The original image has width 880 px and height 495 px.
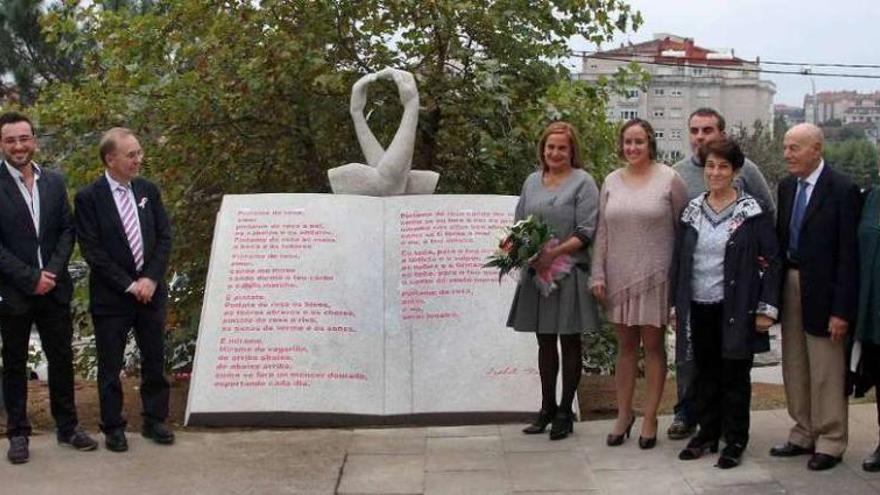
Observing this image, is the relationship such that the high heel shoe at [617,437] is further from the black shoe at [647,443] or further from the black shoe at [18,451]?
the black shoe at [18,451]

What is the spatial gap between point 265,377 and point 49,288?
1.37 metres

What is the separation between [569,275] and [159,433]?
7.81ft

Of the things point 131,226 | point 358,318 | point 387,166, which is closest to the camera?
point 131,226

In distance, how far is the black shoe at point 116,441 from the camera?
232 inches

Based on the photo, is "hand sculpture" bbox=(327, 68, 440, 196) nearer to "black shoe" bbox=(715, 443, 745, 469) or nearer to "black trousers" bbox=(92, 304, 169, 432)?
"black trousers" bbox=(92, 304, 169, 432)

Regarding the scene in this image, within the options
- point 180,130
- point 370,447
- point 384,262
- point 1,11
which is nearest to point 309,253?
point 384,262

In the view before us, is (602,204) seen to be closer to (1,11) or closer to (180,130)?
(180,130)

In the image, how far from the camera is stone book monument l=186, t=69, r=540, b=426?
21.2ft

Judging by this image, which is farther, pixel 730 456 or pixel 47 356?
pixel 47 356

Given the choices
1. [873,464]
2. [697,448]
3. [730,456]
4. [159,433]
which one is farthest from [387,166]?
[873,464]

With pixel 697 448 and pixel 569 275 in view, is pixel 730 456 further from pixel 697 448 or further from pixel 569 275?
pixel 569 275

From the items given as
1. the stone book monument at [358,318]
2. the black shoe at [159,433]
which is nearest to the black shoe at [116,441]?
the black shoe at [159,433]

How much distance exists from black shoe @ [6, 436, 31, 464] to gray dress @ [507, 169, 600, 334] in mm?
2627

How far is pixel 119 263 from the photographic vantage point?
593 cm
